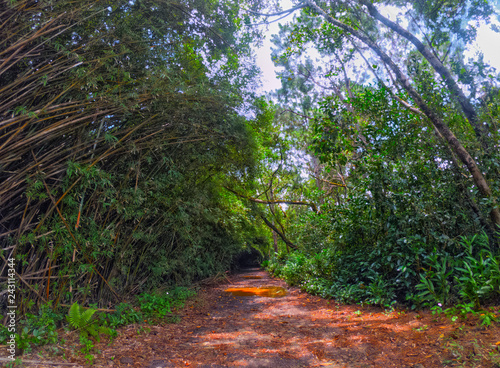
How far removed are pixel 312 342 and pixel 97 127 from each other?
3.36 meters

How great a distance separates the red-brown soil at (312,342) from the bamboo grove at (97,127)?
93cm

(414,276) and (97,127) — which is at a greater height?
(97,127)

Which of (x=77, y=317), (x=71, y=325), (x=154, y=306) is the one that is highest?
(x=77, y=317)

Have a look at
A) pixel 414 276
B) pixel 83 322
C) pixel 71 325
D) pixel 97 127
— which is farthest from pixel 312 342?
pixel 97 127

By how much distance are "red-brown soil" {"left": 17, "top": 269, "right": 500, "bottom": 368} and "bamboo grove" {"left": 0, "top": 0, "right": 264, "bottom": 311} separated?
0.93 m

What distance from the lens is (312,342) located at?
10.6 feet

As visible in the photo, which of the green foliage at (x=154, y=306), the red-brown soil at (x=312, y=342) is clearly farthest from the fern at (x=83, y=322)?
the green foliage at (x=154, y=306)

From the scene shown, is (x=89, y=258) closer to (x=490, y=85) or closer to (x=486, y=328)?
(x=486, y=328)

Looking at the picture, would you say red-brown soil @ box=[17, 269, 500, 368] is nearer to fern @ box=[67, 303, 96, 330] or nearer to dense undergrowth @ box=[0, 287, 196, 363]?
dense undergrowth @ box=[0, 287, 196, 363]

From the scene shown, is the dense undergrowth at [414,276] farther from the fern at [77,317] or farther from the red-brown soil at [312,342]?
the fern at [77,317]

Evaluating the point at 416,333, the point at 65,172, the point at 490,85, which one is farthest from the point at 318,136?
the point at 65,172

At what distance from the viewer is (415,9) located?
5.00 m

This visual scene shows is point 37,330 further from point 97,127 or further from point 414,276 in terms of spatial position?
point 414,276

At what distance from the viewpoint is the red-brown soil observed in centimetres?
243
